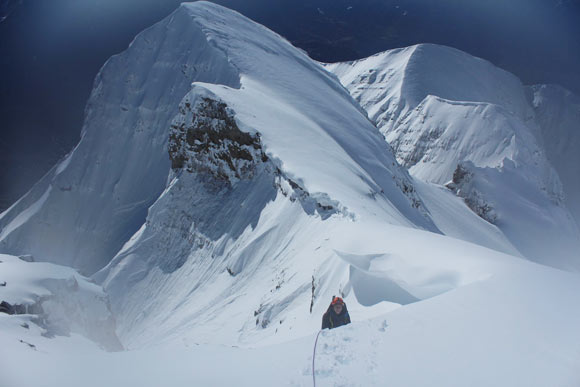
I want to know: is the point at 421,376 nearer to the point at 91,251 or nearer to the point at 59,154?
the point at 91,251

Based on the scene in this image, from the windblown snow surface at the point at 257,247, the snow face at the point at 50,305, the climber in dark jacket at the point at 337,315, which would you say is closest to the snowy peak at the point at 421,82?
the windblown snow surface at the point at 257,247

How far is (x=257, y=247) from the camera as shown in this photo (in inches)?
A: 655

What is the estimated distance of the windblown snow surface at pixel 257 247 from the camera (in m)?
Result: 5.23

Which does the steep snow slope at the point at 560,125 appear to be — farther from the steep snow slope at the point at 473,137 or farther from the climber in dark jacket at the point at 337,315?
the climber in dark jacket at the point at 337,315

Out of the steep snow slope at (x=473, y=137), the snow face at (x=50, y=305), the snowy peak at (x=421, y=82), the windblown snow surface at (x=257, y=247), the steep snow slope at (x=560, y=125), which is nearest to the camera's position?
the windblown snow surface at (x=257, y=247)

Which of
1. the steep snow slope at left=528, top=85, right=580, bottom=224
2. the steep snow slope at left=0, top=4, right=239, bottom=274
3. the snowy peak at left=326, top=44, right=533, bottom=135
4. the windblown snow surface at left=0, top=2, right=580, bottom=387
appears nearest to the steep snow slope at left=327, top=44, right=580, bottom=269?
the snowy peak at left=326, top=44, right=533, bottom=135

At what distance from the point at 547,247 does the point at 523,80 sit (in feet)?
169

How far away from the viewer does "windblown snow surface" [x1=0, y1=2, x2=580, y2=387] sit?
5.23 m

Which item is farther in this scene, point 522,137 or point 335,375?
point 522,137

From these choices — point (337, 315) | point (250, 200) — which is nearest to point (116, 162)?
point (250, 200)

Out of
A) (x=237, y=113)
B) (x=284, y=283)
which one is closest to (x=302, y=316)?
(x=284, y=283)

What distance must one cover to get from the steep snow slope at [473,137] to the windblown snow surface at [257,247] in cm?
221

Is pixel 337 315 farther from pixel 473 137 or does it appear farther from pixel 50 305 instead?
pixel 473 137

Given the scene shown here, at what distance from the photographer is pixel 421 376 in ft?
15.4
